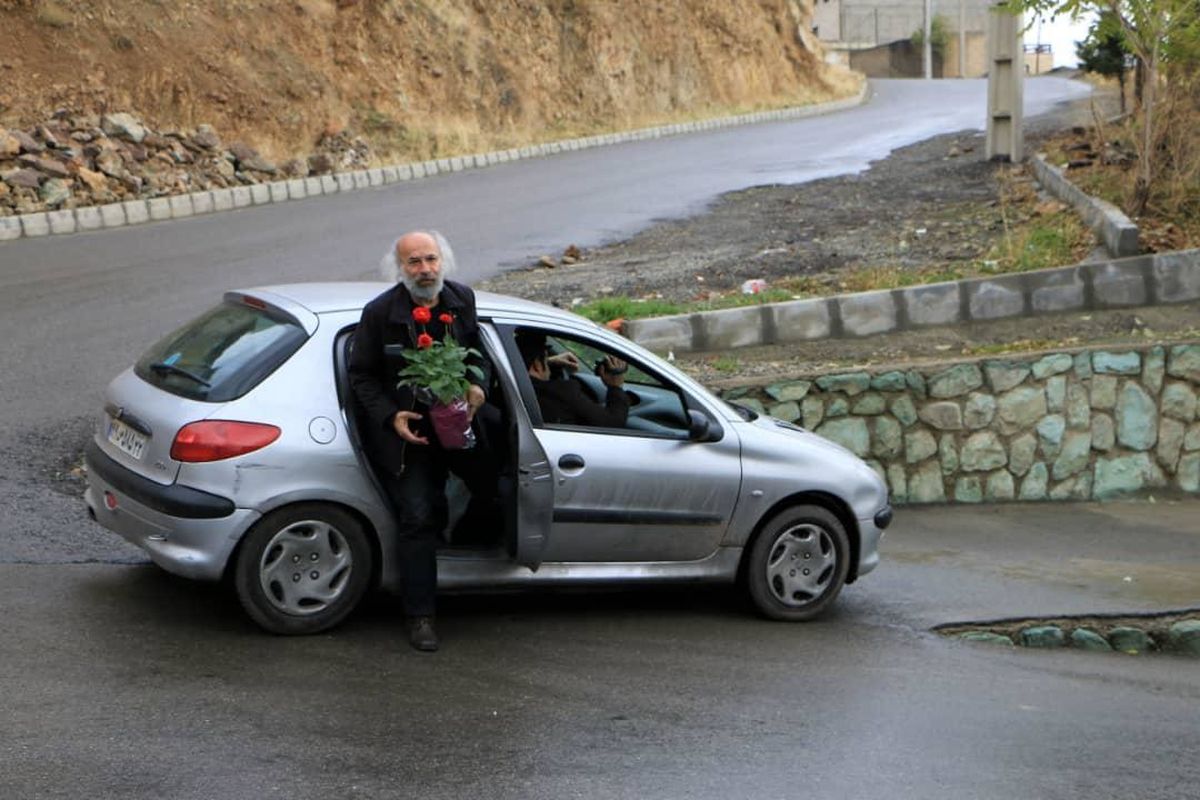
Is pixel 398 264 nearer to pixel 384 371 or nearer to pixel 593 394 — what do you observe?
pixel 384 371

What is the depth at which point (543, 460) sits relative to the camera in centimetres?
709

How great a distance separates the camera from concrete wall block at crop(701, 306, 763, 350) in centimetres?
1269

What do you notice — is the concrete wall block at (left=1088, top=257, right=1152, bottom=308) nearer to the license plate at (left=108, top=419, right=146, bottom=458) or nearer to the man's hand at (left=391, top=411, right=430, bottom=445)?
the man's hand at (left=391, top=411, right=430, bottom=445)

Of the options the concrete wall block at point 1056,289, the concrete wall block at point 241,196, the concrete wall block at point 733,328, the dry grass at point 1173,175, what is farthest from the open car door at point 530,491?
the concrete wall block at point 241,196

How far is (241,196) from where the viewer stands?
22516mm

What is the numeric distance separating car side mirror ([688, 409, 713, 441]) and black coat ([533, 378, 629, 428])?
31 centimetres

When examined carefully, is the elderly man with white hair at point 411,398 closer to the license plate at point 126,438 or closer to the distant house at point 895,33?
the license plate at point 126,438

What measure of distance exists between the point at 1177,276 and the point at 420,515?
30.8ft

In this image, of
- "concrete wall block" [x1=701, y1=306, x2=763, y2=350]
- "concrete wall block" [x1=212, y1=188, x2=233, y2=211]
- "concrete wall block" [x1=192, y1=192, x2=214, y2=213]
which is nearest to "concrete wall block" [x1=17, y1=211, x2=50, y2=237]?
"concrete wall block" [x1=192, y1=192, x2=214, y2=213]

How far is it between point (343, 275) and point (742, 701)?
997 cm

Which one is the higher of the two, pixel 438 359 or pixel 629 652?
A: pixel 438 359

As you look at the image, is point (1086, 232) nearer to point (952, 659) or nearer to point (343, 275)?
Result: point (343, 275)

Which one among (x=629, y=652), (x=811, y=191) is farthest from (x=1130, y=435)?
(x=811, y=191)

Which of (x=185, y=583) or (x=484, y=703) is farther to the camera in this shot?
(x=185, y=583)
